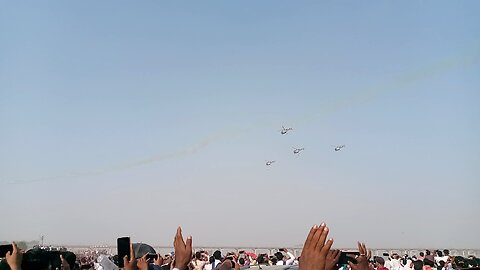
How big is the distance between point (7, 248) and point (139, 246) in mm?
5846

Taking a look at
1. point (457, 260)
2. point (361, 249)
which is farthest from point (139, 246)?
point (457, 260)

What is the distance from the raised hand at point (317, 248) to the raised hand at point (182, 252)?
336 cm

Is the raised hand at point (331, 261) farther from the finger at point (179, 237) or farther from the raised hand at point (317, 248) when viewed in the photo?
the finger at point (179, 237)

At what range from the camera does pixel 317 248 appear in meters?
3.45

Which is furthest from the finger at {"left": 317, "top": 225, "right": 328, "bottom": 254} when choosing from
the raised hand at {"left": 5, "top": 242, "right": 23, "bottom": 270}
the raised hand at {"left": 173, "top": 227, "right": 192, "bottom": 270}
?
the raised hand at {"left": 173, "top": 227, "right": 192, "bottom": 270}

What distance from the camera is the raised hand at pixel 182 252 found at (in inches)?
259

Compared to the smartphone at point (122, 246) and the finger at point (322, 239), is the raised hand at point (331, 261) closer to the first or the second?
the finger at point (322, 239)

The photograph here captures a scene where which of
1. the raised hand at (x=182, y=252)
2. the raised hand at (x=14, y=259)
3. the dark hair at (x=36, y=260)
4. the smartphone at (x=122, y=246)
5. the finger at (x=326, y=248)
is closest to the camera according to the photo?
the finger at (x=326, y=248)

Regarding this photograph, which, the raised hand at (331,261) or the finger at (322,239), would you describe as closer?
the finger at (322,239)

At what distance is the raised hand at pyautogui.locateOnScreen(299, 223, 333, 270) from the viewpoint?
344 centimetres

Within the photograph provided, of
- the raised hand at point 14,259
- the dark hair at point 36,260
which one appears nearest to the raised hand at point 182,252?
the dark hair at point 36,260

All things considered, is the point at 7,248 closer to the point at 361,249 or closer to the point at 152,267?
the point at 152,267

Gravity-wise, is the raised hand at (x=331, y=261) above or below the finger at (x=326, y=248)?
below

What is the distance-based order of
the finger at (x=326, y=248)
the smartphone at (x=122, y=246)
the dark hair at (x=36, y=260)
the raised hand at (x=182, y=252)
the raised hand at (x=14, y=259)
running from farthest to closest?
the raised hand at (x=182, y=252) → the smartphone at (x=122, y=246) → the dark hair at (x=36, y=260) → the raised hand at (x=14, y=259) → the finger at (x=326, y=248)
